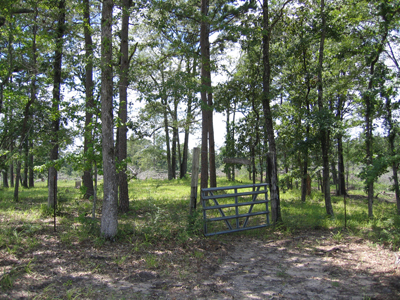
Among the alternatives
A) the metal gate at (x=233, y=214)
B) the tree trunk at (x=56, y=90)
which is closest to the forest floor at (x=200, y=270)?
the metal gate at (x=233, y=214)

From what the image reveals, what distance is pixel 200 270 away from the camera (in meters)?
5.41

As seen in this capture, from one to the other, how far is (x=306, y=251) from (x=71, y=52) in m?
10.4

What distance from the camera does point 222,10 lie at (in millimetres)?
13219

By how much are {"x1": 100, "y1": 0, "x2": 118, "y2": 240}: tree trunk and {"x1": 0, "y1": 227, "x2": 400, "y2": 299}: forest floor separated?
52cm

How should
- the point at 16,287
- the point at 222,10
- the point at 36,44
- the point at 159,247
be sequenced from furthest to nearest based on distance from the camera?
the point at 222,10, the point at 36,44, the point at 159,247, the point at 16,287

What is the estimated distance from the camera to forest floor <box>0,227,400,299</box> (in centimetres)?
436

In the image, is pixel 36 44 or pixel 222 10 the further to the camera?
pixel 222 10

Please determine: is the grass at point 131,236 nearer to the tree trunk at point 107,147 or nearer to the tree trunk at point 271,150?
the tree trunk at point 107,147

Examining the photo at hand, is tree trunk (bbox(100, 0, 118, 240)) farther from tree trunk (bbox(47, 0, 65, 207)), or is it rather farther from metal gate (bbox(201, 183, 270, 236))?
tree trunk (bbox(47, 0, 65, 207))

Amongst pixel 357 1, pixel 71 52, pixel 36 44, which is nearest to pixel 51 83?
pixel 71 52

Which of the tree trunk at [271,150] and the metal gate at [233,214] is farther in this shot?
the tree trunk at [271,150]

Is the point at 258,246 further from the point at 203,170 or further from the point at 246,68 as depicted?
the point at 246,68

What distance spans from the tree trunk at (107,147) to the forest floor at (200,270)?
520mm

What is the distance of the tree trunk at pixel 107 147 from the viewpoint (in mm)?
6656
